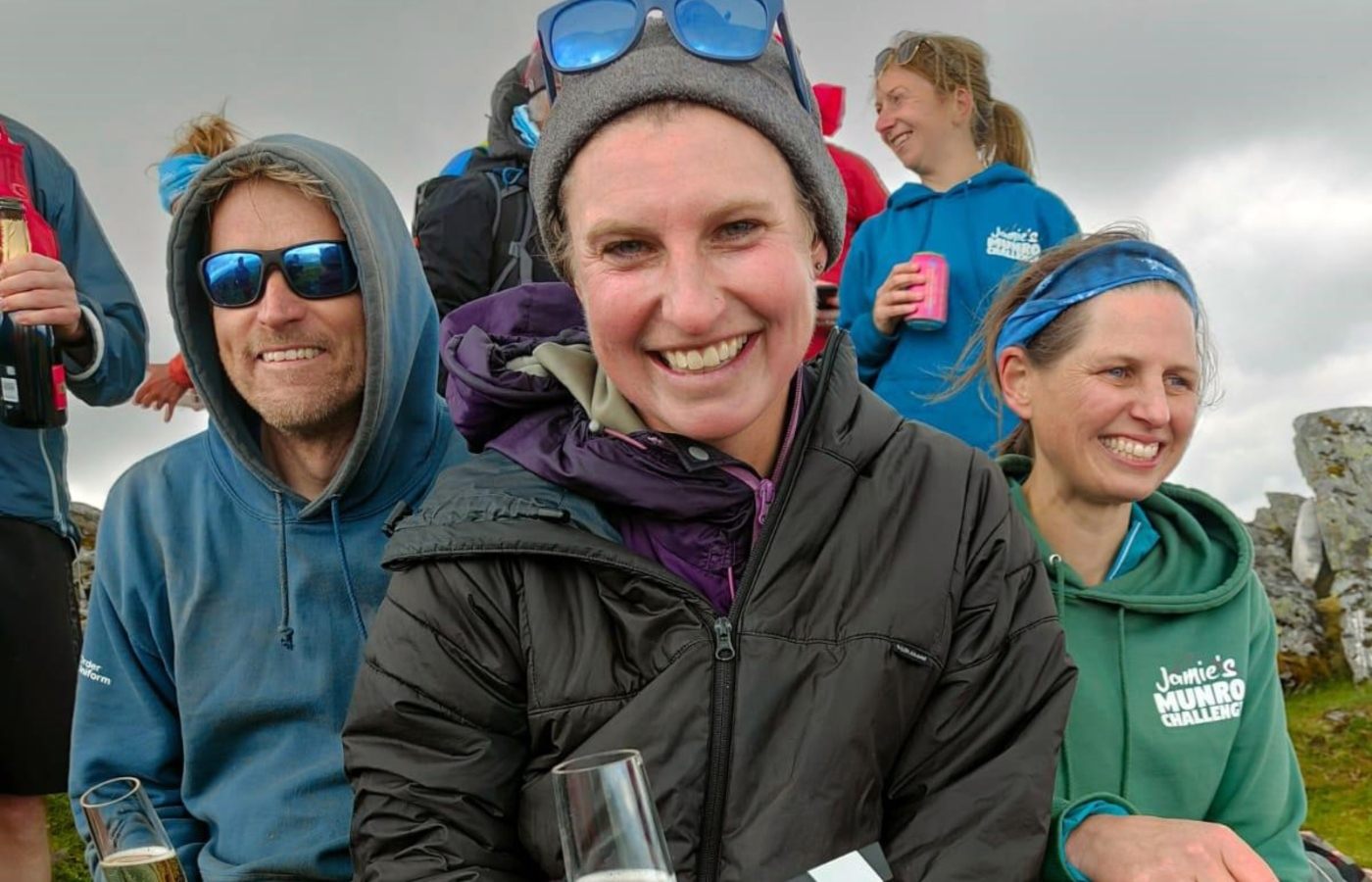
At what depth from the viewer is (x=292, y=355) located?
3.28 m

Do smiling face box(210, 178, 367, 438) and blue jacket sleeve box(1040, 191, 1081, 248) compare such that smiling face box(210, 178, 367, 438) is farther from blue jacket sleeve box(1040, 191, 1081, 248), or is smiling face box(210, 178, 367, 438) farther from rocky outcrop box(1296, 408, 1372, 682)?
rocky outcrop box(1296, 408, 1372, 682)

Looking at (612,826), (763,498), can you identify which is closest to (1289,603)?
(763,498)

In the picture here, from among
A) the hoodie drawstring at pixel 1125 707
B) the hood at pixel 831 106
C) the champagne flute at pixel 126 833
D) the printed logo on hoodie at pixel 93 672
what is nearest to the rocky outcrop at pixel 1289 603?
the hood at pixel 831 106

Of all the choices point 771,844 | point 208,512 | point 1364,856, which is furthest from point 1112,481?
point 1364,856

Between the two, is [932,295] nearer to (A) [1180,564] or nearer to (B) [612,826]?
(A) [1180,564]

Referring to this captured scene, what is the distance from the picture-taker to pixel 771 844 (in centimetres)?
229

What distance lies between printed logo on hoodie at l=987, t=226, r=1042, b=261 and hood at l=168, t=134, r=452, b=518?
2.90 meters

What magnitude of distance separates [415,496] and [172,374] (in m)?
3.20

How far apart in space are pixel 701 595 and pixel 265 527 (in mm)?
1397

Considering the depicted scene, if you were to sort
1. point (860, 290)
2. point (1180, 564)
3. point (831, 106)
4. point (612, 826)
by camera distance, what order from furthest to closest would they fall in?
1. point (831, 106)
2. point (860, 290)
3. point (1180, 564)
4. point (612, 826)

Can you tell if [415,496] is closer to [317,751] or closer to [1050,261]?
[317,751]

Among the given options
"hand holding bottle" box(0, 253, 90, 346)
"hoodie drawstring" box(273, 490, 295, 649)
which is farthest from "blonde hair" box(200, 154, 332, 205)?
"hand holding bottle" box(0, 253, 90, 346)

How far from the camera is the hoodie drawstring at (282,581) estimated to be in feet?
10.2

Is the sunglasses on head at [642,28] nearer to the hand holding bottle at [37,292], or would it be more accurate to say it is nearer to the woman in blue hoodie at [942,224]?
the woman in blue hoodie at [942,224]
